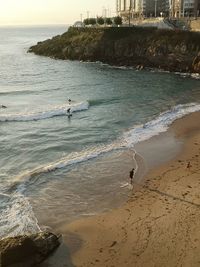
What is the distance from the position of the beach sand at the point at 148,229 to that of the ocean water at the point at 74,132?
1388mm

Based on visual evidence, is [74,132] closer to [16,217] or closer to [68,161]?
[68,161]

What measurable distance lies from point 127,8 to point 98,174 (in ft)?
452

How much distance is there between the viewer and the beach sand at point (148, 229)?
19.5 meters

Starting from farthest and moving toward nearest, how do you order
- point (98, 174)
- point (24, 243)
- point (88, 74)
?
point (88, 74) < point (98, 174) < point (24, 243)

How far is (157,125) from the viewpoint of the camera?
4097 centimetres

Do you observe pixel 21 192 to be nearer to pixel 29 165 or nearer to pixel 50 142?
pixel 29 165

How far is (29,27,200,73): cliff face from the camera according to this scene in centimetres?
7569

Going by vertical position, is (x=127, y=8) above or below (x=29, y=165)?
above

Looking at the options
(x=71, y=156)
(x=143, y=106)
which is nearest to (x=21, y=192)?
(x=71, y=156)

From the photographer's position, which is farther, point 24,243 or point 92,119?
point 92,119

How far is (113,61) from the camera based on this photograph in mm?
84688

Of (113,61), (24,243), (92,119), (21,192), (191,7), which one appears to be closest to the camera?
(24,243)

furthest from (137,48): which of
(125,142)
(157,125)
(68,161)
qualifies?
(68,161)

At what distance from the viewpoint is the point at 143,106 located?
161ft
